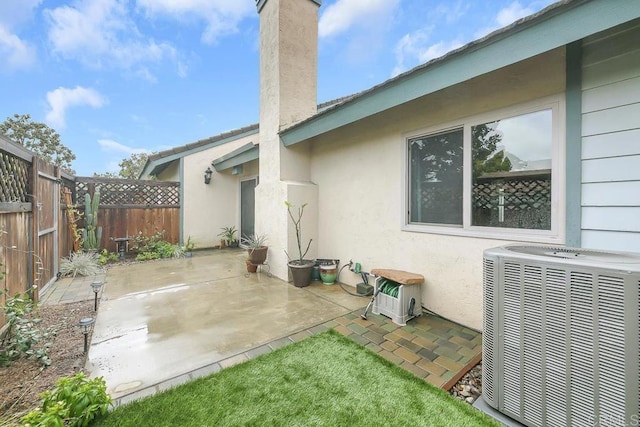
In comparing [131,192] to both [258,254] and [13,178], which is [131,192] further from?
[258,254]

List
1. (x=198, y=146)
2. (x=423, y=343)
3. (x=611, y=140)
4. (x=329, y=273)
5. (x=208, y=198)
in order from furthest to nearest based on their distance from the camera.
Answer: (x=208, y=198), (x=198, y=146), (x=329, y=273), (x=423, y=343), (x=611, y=140)

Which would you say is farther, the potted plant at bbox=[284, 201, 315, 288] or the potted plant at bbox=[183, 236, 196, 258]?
the potted plant at bbox=[183, 236, 196, 258]

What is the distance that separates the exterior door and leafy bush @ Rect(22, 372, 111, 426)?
6.94 metres

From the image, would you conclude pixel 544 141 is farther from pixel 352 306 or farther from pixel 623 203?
pixel 352 306

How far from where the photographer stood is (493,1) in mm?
5078

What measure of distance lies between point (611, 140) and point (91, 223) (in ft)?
33.1

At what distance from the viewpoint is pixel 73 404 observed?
1.74 metres

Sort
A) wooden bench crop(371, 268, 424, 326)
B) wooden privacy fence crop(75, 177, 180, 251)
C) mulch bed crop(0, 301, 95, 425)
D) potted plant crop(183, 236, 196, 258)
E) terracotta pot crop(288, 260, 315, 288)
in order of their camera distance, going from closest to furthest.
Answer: mulch bed crop(0, 301, 95, 425) → wooden bench crop(371, 268, 424, 326) → terracotta pot crop(288, 260, 315, 288) → wooden privacy fence crop(75, 177, 180, 251) → potted plant crop(183, 236, 196, 258)

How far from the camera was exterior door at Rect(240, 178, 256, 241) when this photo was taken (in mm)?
8859

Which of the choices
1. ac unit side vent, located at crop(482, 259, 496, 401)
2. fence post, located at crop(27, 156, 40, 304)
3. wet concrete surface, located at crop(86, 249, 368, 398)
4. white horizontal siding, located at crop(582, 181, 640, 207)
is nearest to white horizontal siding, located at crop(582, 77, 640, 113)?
white horizontal siding, located at crop(582, 181, 640, 207)

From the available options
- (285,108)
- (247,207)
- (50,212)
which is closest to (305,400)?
(285,108)

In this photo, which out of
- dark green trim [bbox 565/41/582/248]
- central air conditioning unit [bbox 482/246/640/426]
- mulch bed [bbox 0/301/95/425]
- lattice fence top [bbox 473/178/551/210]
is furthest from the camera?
lattice fence top [bbox 473/178/551/210]

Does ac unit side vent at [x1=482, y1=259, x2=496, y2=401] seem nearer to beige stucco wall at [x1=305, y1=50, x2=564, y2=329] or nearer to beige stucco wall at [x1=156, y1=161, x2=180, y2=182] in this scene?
beige stucco wall at [x1=305, y1=50, x2=564, y2=329]

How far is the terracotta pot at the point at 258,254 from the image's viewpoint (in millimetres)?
5684
